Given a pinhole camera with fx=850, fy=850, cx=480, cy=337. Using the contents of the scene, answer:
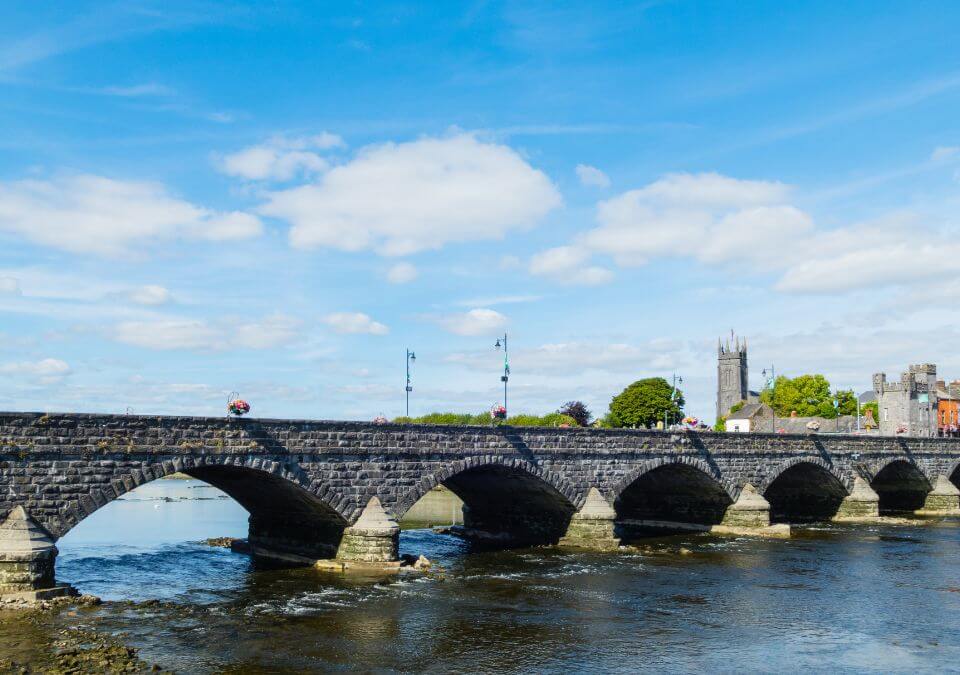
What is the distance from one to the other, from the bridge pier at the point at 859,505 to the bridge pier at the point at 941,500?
9926 mm

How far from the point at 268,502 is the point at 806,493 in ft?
129

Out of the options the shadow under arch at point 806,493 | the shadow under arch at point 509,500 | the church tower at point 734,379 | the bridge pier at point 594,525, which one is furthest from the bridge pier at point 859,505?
the church tower at point 734,379

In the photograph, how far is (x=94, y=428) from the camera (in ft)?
82.3

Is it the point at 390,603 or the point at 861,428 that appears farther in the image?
the point at 861,428

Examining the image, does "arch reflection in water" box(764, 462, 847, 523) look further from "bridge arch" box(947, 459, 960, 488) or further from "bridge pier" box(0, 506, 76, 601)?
"bridge pier" box(0, 506, 76, 601)

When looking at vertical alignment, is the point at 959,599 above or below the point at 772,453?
below

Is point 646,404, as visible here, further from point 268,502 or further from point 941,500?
point 268,502

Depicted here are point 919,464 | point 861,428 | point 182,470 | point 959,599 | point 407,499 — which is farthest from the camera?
point 861,428

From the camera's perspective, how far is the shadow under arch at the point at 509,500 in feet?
118

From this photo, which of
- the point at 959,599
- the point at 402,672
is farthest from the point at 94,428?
the point at 959,599

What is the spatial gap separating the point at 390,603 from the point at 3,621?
10.4 metres

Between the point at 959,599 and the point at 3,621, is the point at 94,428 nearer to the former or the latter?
the point at 3,621

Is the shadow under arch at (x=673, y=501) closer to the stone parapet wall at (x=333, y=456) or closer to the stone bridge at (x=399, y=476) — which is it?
the stone bridge at (x=399, y=476)

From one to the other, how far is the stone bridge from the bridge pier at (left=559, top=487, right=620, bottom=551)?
0.06 meters
